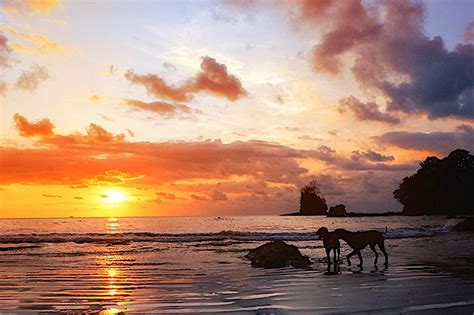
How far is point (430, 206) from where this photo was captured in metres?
142

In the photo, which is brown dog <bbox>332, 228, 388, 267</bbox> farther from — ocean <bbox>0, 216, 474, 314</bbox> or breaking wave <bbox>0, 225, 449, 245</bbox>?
breaking wave <bbox>0, 225, 449, 245</bbox>

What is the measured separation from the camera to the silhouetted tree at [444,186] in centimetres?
13150

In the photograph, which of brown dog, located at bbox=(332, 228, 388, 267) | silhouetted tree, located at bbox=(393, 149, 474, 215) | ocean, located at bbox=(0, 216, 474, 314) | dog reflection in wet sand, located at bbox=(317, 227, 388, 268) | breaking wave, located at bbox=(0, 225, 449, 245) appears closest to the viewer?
ocean, located at bbox=(0, 216, 474, 314)

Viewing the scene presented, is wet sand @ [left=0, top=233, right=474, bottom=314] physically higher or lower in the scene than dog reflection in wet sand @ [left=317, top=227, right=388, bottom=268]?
lower

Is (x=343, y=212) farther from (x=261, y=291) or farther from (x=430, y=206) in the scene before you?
(x=261, y=291)

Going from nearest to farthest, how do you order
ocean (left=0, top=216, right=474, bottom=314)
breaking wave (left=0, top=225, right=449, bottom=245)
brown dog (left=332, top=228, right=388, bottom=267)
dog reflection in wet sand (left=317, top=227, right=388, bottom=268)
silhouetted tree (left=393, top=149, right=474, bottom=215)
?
1. ocean (left=0, top=216, right=474, bottom=314)
2. dog reflection in wet sand (left=317, top=227, right=388, bottom=268)
3. brown dog (left=332, top=228, right=388, bottom=267)
4. breaking wave (left=0, top=225, right=449, bottom=245)
5. silhouetted tree (left=393, top=149, right=474, bottom=215)

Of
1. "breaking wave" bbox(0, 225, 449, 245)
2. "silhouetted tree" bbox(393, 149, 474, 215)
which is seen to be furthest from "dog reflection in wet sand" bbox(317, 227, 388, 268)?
"silhouetted tree" bbox(393, 149, 474, 215)

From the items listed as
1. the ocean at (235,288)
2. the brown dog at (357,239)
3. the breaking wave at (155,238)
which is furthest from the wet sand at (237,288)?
the breaking wave at (155,238)

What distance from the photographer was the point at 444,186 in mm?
134875

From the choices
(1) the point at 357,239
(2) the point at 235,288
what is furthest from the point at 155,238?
(2) the point at 235,288

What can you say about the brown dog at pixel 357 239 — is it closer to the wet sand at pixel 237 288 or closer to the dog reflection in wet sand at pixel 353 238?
the dog reflection in wet sand at pixel 353 238

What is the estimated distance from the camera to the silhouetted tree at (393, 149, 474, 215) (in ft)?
431

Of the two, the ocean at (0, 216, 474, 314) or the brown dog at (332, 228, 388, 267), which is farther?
the brown dog at (332, 228, 388, 267)

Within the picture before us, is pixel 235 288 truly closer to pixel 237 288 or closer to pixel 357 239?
pixel 237 288
